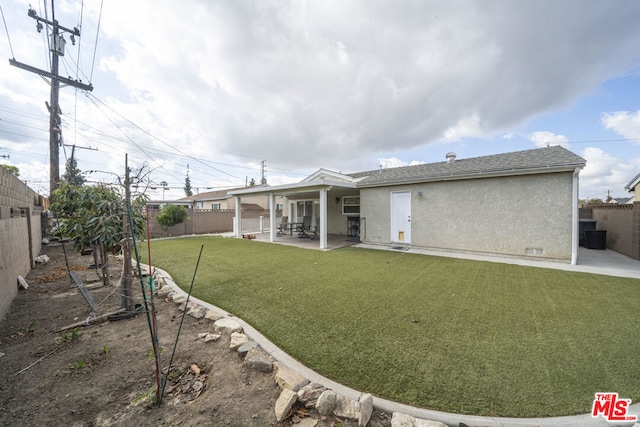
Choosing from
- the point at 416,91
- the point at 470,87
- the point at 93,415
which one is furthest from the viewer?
the point at 416,91

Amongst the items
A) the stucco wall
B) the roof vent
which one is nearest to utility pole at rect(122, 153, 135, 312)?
the stucco wall

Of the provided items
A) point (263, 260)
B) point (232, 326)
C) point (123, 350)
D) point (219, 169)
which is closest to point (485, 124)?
point (263, 260)

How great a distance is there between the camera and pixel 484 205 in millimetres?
7828

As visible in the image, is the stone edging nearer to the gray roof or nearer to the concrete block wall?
the gray roof

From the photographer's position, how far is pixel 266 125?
1377 centimetres

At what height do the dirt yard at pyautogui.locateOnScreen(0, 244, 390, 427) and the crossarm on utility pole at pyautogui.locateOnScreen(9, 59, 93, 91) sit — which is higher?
the crossarm on utility pole at pyautogui.locateOnScreen(9, 59, 93, 91)

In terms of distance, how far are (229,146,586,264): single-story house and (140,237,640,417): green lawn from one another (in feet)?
5.49

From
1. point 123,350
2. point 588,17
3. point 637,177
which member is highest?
point 588,17

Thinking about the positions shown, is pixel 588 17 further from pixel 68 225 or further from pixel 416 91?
pixel 68 225

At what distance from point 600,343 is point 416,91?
32.8 ft

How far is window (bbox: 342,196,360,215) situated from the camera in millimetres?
12305

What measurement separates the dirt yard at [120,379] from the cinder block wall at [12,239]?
746mm

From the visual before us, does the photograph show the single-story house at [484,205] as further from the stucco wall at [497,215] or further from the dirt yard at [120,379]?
the dirt yard at [120,379]

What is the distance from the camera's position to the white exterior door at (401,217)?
937 cm
